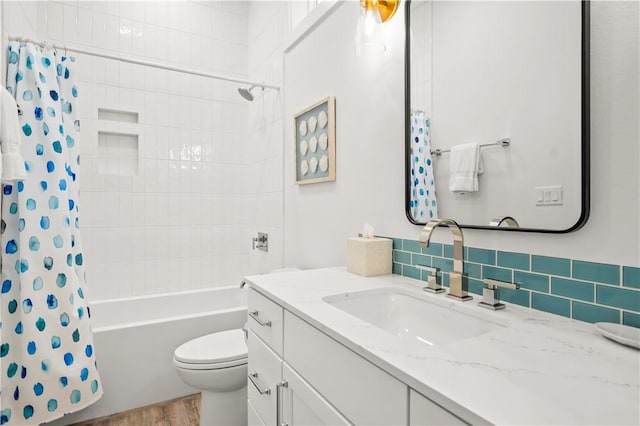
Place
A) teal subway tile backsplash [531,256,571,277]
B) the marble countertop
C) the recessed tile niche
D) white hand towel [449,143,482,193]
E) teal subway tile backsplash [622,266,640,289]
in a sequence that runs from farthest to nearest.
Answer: the recessed tile niche, white hand towel [449,143,482,193], teal subway tile backsplash [531,256,571,277], teal subway tile backsplash [622,266,640,289], the marble countertop

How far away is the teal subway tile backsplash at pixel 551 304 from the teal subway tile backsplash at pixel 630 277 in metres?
0.13

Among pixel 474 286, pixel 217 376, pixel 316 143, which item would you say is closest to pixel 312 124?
pixel 316 143

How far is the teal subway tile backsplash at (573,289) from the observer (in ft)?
2.56

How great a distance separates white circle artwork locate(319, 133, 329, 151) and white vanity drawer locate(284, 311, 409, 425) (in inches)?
41.5

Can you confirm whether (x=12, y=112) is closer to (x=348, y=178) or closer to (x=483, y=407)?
(x=348, y=178)

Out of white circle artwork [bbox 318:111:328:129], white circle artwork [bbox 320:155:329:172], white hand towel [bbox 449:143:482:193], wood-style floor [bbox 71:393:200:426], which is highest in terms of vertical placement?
white circle artwork [bbox 318:111:328:129]

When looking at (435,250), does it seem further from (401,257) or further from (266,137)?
(266,137)

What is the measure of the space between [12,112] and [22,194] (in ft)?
1.81

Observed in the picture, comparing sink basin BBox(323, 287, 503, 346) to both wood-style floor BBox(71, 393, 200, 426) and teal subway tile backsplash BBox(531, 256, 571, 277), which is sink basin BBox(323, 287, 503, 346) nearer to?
teal subway tile backsplash BBox(531, 256, 571, 277)

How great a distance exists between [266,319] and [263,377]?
206 mm

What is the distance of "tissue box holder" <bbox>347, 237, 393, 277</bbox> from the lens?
1.30 meters

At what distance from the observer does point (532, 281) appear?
35.1 inches

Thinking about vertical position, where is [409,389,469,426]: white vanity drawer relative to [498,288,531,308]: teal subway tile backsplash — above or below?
below

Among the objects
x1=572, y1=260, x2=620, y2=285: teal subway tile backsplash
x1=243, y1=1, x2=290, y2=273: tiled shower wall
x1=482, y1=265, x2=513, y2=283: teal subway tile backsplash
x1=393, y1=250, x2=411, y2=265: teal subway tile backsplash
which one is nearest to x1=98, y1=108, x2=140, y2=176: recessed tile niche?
x1=243, y1=1, x2=290, y2=273: tiled shower wall
